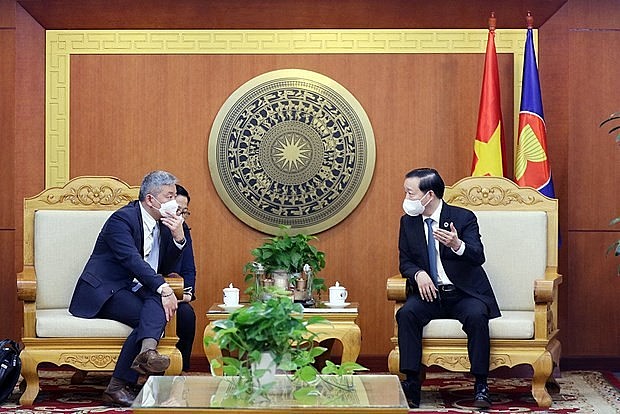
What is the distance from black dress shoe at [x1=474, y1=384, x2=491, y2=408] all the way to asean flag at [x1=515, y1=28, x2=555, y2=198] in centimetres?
145

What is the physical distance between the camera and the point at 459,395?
554 centimetres

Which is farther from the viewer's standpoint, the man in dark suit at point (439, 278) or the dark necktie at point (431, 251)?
the dark necktie at point (431, 251)

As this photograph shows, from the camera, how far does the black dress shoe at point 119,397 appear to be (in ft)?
16.8

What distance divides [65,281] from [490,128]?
2555 mm

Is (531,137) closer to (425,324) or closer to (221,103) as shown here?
(425,324)

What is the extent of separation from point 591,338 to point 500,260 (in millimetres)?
1078

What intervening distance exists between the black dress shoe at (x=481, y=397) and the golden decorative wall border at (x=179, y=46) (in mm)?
1997

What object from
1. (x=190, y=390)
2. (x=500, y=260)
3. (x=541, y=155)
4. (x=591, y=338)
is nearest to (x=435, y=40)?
(x=541, y=155)

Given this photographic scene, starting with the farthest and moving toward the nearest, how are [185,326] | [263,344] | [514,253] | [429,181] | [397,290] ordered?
[514,253] → [185,326] → [429,181] → [397,290] → [263,344]

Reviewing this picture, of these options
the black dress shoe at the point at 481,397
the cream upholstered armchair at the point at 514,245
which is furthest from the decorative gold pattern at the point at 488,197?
the black dress shoe at the point at 481,397

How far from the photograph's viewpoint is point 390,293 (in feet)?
17.6

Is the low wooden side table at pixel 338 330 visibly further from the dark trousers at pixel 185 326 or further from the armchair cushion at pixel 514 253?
the armchair cushion at pixel 514 253

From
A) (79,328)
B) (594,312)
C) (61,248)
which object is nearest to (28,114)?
(61,248)

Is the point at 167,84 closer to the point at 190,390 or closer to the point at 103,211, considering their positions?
the point at 103,211
